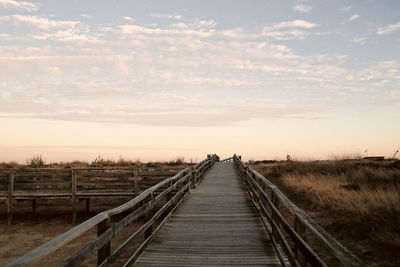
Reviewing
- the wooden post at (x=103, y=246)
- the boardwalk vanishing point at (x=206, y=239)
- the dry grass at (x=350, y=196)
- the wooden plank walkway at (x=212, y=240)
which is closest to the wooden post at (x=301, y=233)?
the boardwalk vanishing point at (x=206, y=239)

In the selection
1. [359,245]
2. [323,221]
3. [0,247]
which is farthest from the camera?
[0,247]

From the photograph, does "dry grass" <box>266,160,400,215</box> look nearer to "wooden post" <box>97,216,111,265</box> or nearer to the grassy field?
the grassy field

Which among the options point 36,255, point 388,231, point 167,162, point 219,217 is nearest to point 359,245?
point 388,231

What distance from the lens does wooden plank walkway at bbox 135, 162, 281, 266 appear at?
5.83 m

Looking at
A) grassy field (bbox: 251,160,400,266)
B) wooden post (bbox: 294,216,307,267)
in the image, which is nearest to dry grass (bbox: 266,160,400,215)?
grassy field (bbox: 251,160,400,266)

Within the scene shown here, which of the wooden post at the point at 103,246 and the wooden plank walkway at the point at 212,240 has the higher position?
the wooden post at the point at 103,246

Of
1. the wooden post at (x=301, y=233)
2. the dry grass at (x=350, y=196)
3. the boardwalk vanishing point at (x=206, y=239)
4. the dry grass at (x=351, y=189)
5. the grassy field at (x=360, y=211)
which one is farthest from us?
the dry grass at (x=351, y=189)

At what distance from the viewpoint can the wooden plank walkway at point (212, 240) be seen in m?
5.83

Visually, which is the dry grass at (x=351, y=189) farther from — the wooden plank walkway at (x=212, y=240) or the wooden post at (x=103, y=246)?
the wooden post at (x=103, y=246)

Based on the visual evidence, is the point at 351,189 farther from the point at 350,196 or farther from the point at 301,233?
the point at 301,233

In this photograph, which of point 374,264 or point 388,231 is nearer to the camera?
point 374,264

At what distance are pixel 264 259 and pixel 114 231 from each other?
289 cm

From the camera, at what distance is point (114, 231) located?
4.48 meters

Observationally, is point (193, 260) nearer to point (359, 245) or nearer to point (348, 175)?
point (359, 245)
